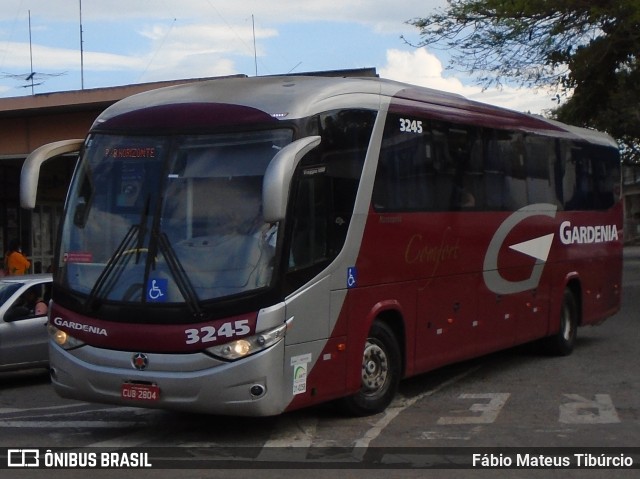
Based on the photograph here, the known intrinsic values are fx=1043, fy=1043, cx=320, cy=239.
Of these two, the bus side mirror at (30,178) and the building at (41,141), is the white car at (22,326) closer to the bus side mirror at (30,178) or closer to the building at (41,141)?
the bus side mirror at (30,178)

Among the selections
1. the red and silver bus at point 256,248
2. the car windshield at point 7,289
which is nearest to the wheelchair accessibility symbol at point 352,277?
the red and silver bus at point 256,248

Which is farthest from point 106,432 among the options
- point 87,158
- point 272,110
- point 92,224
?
point 272,110

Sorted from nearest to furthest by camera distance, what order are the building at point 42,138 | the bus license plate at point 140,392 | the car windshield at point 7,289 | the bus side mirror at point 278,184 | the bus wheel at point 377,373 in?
the bus side mirror at point 278,184, the bus license plate at point 140,392, the bus wheel at point 377,373, the car windshield at point 7,289, the building at point 42,138

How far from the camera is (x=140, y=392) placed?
9086 millimetres

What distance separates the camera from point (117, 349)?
9250 millimetres

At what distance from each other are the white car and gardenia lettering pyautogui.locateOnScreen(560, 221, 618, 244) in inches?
302

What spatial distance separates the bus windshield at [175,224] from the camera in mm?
9035

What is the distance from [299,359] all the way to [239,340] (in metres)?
0.70

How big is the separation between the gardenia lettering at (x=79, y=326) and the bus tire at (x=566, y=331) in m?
8.36

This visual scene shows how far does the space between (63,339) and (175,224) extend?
5.19ft

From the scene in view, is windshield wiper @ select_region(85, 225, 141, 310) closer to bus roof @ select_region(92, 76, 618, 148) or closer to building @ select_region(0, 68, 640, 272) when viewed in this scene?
bus roof @ select_region(92, 76, 618, 148)

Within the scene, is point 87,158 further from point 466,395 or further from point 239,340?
point 466,395

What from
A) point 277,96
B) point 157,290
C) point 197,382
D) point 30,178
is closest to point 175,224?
point 157,290

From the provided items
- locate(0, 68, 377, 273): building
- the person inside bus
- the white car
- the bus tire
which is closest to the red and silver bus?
the bus tire
